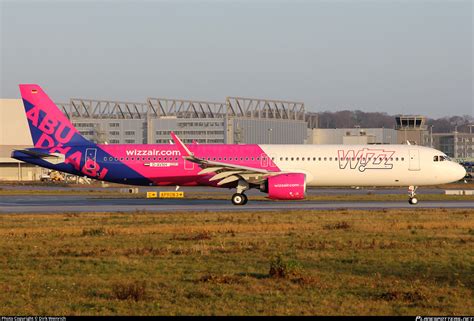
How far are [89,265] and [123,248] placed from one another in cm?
392

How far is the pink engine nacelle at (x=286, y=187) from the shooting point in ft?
148

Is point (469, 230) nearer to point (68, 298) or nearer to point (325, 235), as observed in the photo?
point (325, 235)

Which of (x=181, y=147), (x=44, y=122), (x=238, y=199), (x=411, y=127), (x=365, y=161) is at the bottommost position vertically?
(x=238, y=199)

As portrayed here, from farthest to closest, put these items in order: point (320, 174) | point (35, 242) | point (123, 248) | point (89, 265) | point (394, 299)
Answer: point (320, 174), point (35, 242), point (123, 248), point (89, 265), point (394, 299)

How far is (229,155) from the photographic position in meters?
48.5

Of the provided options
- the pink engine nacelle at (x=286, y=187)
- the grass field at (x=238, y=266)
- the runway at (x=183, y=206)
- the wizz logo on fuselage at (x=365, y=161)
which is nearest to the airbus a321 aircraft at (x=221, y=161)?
the wizz logo on fuselage at (x=365, y=161)

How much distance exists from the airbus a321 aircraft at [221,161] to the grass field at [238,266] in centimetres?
1139

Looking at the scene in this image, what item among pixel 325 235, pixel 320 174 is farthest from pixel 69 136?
pixel 325 235

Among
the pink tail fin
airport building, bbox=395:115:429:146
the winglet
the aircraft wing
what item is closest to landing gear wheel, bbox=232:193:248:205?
the aircraft wing

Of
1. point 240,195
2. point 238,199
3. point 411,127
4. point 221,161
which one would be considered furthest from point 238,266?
point 411,127

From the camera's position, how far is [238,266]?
21.3m

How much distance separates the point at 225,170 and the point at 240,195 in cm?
186

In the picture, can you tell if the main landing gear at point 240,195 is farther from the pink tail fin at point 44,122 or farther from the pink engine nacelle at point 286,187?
the pink tail fin at point 44,122

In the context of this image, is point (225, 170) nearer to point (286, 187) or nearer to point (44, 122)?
point (286, 187)
